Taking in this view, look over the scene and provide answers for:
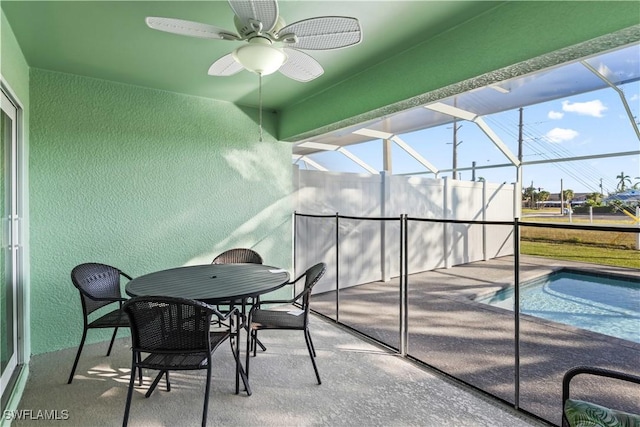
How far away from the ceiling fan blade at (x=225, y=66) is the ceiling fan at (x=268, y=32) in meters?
0.35

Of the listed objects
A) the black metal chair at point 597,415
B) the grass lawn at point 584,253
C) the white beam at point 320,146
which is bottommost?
the grass lawn at point 584,253

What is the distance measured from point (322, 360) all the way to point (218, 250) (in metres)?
1.86

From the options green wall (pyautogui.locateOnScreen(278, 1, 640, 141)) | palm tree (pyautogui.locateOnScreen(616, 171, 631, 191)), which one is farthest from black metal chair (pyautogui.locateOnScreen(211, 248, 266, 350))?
palm tree (pyautogui.locateOnScreen(616, 171, 631, 191))

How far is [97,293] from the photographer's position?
2738 millimetres

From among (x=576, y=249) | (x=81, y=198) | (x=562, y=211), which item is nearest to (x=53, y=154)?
(x=81, y=198)

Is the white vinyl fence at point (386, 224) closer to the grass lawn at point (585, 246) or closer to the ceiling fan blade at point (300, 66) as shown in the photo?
the grass lawn at point (585, 246)

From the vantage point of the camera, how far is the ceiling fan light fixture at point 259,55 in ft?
6.04

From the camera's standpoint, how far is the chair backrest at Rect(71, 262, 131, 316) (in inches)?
98.2

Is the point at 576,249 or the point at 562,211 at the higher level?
the point at 562,211

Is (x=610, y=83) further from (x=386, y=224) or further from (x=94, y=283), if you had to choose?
(x=94, y=283)

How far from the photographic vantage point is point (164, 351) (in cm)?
192

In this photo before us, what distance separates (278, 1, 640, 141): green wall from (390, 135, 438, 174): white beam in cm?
432

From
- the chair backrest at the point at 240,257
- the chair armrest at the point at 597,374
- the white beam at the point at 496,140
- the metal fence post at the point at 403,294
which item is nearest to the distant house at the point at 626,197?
the white beam at the point at 496,140

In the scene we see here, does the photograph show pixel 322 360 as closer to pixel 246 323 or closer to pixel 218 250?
pixel 246 323
